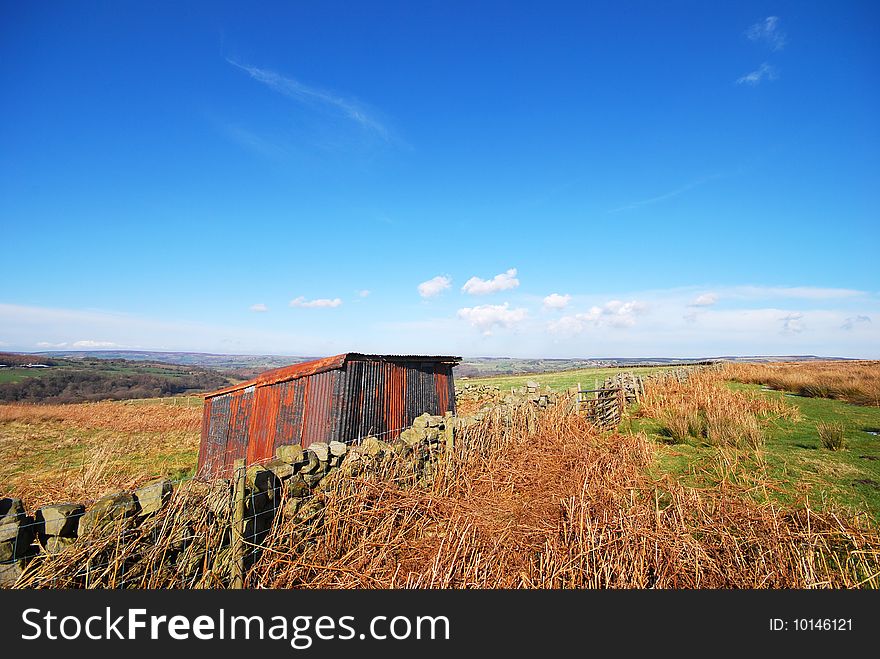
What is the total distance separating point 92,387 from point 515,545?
69.8 meters

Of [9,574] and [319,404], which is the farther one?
[319,404]

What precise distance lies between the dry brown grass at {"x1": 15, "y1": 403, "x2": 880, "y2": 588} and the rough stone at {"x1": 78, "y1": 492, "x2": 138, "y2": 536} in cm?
16

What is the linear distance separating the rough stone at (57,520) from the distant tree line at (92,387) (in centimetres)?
5427

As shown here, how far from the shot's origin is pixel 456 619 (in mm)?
3672

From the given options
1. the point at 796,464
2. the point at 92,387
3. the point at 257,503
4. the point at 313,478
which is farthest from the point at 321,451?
the point at 92,387

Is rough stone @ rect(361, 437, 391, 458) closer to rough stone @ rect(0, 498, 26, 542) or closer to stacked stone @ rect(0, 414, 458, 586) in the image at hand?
stacked stone @ rect(0, 414, 458, 586)

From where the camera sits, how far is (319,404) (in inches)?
370

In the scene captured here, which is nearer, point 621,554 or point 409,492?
point 621,554

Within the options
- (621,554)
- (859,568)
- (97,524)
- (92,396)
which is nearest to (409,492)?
(621,554)

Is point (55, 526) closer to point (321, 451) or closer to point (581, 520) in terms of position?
point (321, 451)

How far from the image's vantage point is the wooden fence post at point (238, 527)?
4.39m

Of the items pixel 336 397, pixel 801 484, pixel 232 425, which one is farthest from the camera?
pixel 232 425

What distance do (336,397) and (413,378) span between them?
271 cm

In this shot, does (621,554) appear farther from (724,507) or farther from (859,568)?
(859,568)
